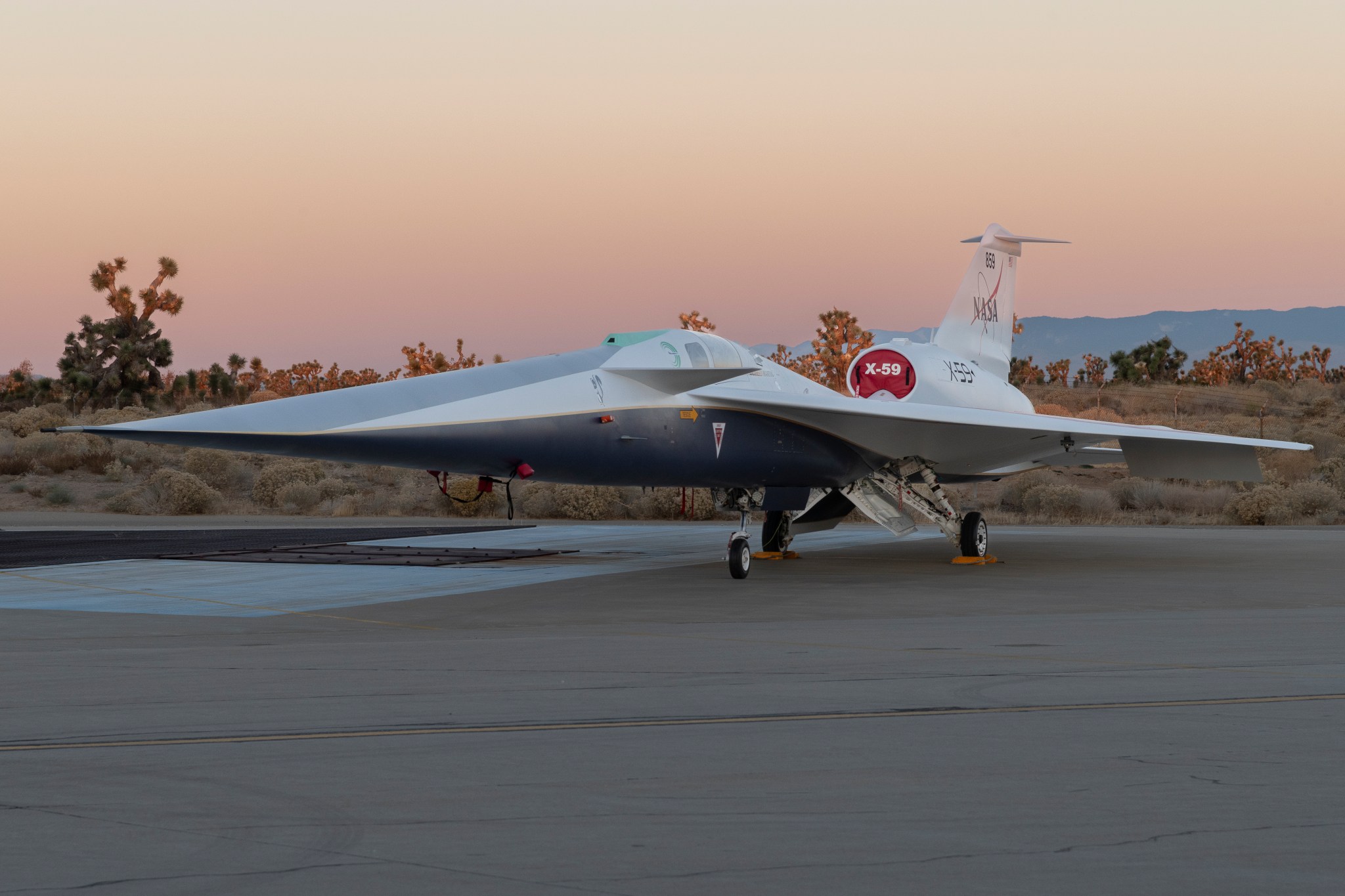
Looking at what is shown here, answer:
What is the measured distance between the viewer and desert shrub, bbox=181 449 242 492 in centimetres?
4328

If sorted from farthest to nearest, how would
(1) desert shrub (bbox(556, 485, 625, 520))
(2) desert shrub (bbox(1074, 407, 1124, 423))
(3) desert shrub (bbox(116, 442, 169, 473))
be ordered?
1. (2) desert shrub (bbox(1074, 407, 1124, 423))
2. (3) desert shrub (bbox(116, 442, 169, 473))
3. (1) desert shrub (bbox(556, 485, 625, 520))

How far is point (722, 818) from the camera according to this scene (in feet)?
15.6

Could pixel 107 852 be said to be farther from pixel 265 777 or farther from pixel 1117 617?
pixel 1117 617

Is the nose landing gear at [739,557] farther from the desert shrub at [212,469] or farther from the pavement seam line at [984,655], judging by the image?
the desert shrub at [212,469]

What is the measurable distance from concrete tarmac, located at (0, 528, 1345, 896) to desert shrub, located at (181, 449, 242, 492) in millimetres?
33226

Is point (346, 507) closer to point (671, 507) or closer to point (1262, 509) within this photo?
point (671, 507)

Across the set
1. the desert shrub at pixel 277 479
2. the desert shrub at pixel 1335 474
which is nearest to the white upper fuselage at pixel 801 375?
the desert shrub at pixel 1335 474

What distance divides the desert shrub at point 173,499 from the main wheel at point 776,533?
22.7m

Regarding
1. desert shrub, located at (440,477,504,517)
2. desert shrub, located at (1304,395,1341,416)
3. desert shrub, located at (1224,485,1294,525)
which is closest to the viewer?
desert shrub, located at (1224,485,1294,525)

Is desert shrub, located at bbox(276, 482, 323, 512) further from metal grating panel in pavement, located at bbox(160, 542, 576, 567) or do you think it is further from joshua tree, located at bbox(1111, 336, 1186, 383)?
joshua tree, located at bbox(1111, 336, 1186, 383)

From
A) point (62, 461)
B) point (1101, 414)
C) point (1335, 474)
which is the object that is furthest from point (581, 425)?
point (1101, 414)

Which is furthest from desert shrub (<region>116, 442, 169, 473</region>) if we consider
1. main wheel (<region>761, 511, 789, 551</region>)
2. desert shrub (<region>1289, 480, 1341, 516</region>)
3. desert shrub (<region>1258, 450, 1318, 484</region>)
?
desert shrub (<region>1258, 450, 1318, 484</region>)

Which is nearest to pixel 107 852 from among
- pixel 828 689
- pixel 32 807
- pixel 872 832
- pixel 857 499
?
pixel 32 807

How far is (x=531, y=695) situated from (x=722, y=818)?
2850 millimetres
